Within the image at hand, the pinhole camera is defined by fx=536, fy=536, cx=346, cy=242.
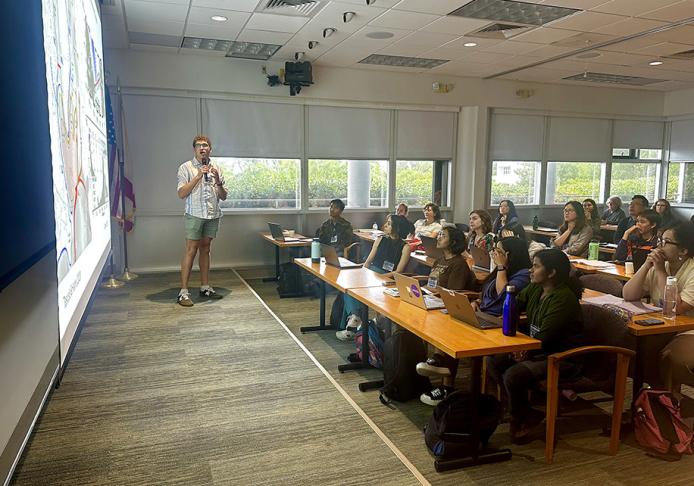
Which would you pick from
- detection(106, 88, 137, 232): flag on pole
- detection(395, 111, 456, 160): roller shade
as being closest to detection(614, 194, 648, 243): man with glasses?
detection(395, 111, 456, 160): roller shade

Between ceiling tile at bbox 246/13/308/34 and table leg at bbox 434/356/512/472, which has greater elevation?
ceiling tile at bbox 246/13/308/34

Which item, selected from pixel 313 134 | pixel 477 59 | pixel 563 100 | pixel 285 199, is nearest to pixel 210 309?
pixel 285 199

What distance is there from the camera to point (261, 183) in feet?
26.6

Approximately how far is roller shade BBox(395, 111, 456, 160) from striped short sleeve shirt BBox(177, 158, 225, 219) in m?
3.86

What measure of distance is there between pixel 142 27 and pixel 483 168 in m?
5.62

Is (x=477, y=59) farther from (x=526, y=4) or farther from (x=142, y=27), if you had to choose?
(x=142, y=27)

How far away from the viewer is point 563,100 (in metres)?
9.53

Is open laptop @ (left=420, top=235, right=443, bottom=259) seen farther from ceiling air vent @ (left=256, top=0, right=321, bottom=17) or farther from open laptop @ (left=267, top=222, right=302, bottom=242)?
ceiling air vent @ (left=256, top=0, right=321, bottom=17)

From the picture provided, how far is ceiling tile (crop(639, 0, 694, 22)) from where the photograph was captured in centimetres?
513

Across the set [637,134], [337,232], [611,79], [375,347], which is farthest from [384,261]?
[637,134]

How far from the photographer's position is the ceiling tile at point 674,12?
5.13m

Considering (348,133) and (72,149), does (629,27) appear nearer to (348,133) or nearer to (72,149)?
(348,133)

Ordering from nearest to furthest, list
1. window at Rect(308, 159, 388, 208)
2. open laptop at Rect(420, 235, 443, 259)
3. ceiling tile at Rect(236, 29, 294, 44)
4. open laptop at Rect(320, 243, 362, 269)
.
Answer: open laptop at Rect(320, 243, 362, 269)
open laptop at Rect(420, 235, 443, 259)
ceiling tile at Rect(236, 29, 294, 44)
window at Rect(308, 159, 388, 208)

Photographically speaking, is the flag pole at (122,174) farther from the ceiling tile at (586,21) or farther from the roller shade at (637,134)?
the roller shade at (637,134)
